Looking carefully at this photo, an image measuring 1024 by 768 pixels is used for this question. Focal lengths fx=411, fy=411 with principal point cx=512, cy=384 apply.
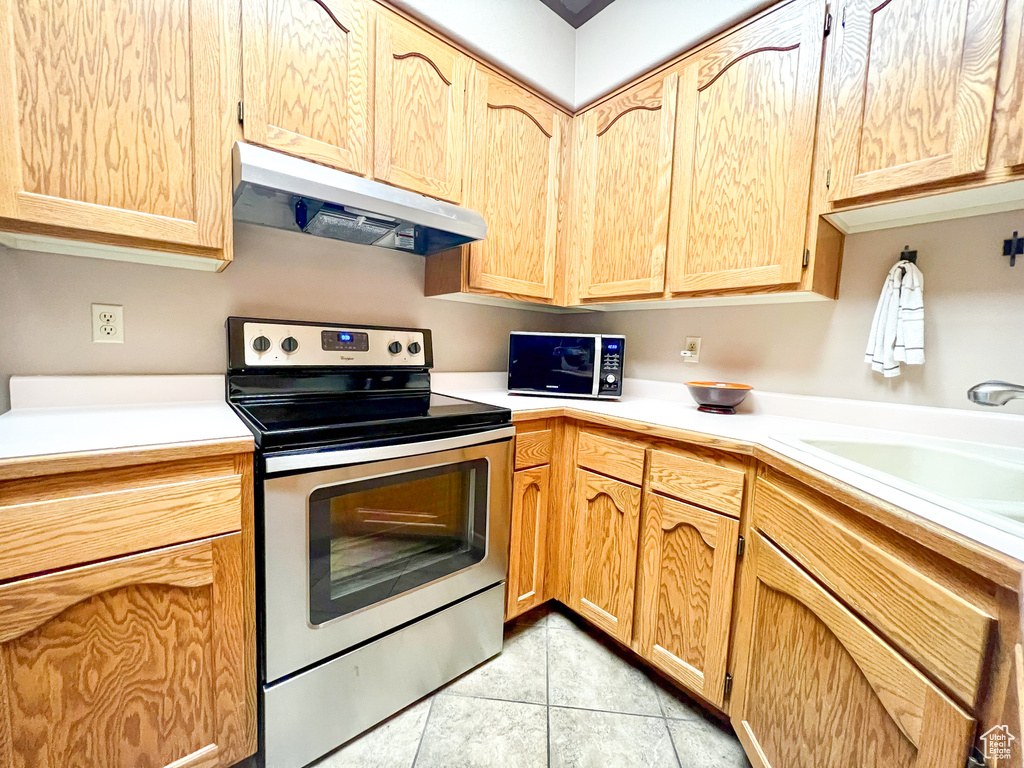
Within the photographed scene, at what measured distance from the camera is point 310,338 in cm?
140

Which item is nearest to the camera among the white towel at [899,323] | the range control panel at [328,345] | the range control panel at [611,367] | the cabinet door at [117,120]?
the cabinet door at [117,120]

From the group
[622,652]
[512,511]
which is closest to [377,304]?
[512,511]

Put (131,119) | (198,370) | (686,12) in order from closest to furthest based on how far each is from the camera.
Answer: (131,119)
(198,370)
(686,12)

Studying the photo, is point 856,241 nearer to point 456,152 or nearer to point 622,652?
point 456,152

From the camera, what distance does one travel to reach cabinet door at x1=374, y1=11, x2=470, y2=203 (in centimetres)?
128

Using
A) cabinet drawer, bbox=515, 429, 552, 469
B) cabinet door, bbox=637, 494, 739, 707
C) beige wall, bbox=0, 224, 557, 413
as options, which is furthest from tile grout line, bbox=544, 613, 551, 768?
beige wall, bbox=0, 224, 557, 413

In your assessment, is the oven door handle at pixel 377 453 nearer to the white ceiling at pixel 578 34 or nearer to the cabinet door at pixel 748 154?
the cabinet door at pixel 748 154

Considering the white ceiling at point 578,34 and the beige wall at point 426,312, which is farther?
the white ceiling at point 578,34

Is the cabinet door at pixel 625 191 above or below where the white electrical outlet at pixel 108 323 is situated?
above

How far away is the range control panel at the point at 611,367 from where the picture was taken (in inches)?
64.5

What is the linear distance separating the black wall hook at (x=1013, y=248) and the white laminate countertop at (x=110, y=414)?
6.41 ft

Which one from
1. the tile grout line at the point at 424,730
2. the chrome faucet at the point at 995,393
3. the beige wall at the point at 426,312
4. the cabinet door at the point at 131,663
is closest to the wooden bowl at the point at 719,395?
the beige wall at the point at 426,312

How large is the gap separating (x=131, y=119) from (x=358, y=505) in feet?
3.40

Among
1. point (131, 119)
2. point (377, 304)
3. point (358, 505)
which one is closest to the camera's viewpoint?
point (131, 119)
